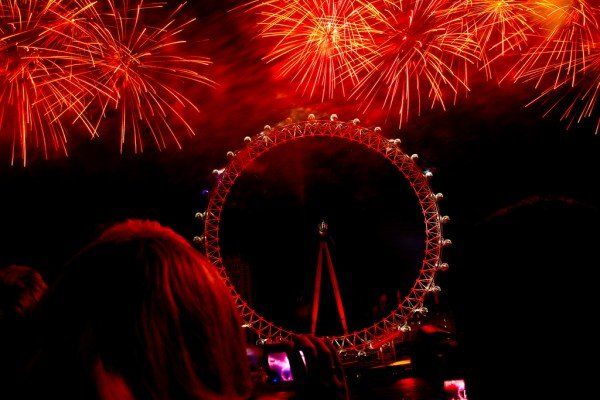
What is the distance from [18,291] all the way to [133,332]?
2098mm

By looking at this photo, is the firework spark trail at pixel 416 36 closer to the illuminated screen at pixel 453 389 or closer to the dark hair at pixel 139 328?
the illuminated screen at pixel 453 389

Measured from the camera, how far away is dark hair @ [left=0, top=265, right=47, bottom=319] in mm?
2727

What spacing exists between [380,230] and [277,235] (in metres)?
2.34

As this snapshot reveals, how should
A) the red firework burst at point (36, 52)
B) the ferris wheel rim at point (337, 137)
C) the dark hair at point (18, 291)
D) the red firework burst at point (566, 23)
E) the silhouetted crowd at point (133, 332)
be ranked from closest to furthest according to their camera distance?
the silhouetted crowd at point (133, 332)
the dark hair at point (18, 291)
the red firework burst at point (36, 52)
the red firework burst at point (566, 23)
the ferris wheel rim at point (337, 137)

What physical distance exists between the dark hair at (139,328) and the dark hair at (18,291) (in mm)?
1636

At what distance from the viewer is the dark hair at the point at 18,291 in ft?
8.95

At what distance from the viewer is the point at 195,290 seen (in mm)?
1281

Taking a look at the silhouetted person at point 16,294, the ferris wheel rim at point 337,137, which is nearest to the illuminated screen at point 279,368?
the ferris wheel rim at point 337,137

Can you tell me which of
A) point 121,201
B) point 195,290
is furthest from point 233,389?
point 121,201

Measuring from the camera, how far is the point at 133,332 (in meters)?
1.20

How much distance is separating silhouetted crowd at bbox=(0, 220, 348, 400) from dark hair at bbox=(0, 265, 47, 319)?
5.24 ft

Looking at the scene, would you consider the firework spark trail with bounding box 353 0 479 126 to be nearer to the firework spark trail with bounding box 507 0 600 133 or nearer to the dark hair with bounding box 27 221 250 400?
the firework spark trail with bounding box 507 0 600 133

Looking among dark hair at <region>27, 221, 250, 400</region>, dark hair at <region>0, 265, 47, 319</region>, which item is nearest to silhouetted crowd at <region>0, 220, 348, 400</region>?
dark hair at <region>27, 221, 250, 400</region>

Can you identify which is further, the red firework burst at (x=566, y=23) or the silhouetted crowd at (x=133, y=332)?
the red firework burst at (x=566, y=23)
